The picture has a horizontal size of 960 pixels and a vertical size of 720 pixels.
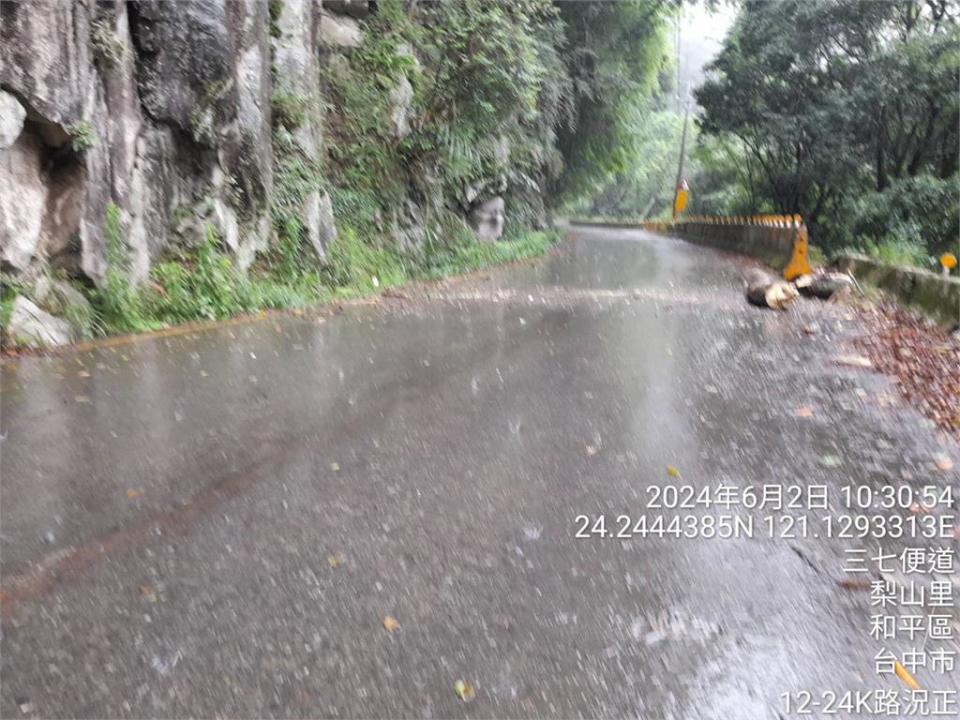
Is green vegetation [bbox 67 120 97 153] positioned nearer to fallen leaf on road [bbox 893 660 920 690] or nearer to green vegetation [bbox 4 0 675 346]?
green vegetation [bbox 4 0 675 346]

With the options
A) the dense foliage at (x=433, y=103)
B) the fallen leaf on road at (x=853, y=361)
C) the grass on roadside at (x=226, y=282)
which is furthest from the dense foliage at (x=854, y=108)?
the grass on roadside at (x=226, y=282)

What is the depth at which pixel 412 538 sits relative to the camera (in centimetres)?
404

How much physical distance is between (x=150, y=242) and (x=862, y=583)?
878 cm

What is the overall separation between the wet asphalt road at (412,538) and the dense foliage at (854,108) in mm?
16666

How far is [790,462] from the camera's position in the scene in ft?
17.3

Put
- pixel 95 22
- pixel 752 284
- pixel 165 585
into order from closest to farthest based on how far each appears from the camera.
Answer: pixel 165 585 < pixel 95 22 < pixel 752 284

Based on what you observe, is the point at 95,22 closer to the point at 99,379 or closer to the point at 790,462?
the point at 99,379

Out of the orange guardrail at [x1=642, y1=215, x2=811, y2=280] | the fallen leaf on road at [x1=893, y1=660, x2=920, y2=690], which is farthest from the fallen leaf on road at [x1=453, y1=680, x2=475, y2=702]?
the orange guardrail at [x1=642, y1=215, x2=811, y2=280]

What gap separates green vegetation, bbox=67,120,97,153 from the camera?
8.05 m

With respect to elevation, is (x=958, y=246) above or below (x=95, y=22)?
below

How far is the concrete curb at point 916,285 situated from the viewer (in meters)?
9.85

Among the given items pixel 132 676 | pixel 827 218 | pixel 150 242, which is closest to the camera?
pixel 132 676

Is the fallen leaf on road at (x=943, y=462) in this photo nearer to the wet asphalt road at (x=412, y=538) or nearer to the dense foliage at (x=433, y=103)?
the wet asphalt road at (x=412, y=538)

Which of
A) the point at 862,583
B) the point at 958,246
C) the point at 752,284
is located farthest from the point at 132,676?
the point at 958,246
